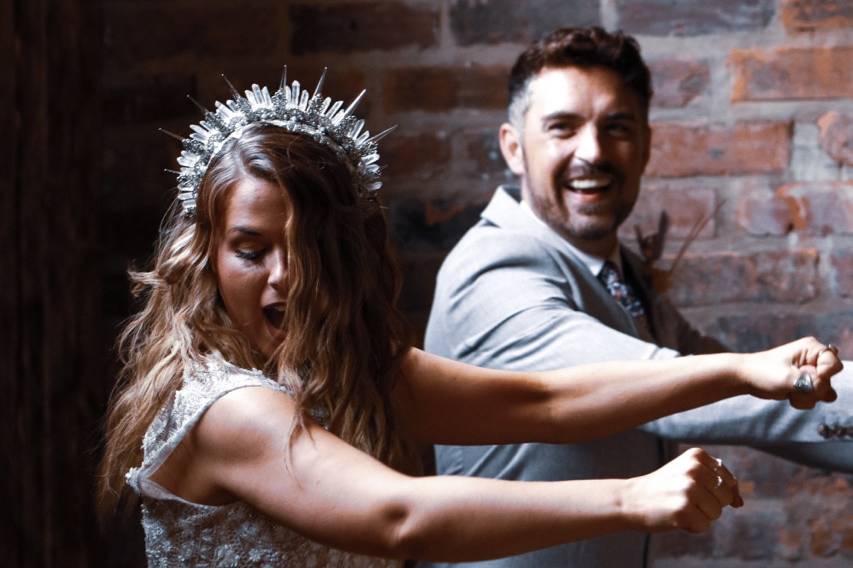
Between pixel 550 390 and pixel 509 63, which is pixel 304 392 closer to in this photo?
pixel 550 390

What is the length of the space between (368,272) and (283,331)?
0.10m

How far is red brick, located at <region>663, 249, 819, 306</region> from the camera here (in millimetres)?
1787

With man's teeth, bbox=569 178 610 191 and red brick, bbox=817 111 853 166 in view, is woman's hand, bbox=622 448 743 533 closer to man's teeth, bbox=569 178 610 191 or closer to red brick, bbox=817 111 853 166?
man's teeth, bbox=569 178 610 191

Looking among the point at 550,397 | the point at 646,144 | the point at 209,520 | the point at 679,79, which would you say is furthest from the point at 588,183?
the point at 209,520

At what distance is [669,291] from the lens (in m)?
1.80

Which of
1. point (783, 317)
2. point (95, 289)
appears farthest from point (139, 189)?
point (783, 317)

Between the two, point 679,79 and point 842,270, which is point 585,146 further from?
point 842,270

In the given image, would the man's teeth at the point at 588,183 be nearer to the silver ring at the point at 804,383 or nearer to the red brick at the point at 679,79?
the red brick at the point at 679,79

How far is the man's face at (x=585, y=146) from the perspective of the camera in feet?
5.47

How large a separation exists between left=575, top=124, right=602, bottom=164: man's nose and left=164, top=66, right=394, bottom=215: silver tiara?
0.60 m

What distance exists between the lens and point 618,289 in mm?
1715

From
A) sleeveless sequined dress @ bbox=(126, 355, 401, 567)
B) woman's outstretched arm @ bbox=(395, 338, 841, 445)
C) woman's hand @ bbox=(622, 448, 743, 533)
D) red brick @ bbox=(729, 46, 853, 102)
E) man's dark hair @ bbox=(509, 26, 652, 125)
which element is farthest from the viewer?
red brick @ bbox=(729, 46, 853, 102)

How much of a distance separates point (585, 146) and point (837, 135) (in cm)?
41

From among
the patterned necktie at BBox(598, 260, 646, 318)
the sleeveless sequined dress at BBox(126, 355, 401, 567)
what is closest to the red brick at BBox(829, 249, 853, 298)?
the patterned necktie at BBox(598, 260, 646, 318)
